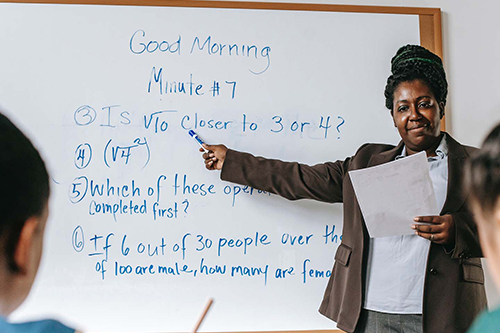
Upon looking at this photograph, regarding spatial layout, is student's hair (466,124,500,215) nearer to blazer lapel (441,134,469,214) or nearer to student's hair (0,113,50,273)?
student's hair (0,113,50,273)

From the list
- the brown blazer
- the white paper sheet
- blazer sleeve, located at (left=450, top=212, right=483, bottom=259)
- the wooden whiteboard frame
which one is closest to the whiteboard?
the wooden whiteboard frame

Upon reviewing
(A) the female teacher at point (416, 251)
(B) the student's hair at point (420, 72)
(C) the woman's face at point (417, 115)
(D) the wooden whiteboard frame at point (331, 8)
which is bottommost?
(A) the female teacher at point (416, 251)

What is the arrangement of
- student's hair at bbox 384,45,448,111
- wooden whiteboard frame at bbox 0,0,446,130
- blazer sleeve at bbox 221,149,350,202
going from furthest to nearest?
wooden whiteboard frame at bbox 0,0,446,130, blazer sleeve at bbox 221,149,350,202, student's hair at bbox 384,45,448,111

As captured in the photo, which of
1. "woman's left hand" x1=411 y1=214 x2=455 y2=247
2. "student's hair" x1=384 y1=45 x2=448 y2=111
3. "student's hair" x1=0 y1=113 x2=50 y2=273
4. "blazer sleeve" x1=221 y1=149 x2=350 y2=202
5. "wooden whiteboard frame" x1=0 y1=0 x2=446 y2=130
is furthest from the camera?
"wooden whiteboard frame" x1=0 y1=0 x2=446 y2=130

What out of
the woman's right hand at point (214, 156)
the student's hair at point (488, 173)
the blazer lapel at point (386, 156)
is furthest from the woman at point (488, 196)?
the woman's right hand at point (214, 156)

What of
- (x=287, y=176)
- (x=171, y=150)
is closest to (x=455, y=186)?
(x=287, y=176)

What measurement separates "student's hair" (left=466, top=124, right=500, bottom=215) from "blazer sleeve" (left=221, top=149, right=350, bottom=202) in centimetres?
92

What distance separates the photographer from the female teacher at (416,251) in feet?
4.27

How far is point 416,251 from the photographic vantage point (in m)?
1.35

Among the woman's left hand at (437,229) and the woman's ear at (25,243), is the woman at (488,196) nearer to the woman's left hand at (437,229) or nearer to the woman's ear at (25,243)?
the woman's ear at (25,243)

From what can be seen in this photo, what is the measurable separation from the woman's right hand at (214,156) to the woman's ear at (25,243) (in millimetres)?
1054

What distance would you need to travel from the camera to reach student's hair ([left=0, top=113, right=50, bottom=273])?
537 mm

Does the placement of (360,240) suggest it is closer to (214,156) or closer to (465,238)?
(465,238)

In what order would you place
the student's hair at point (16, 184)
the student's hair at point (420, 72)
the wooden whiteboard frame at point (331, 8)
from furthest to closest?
1. the wooden whiteboard frame at point (331, 8)
2. the student's hair at point (420, 72)
3. the student's hair at point (16, 184)
